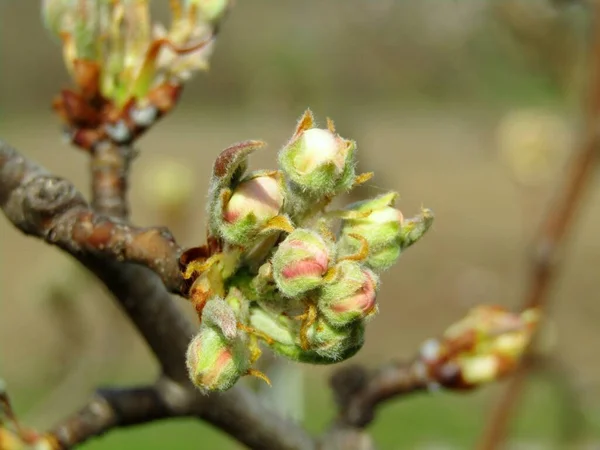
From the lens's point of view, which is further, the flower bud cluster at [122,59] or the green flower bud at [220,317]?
the flower bud cluster at [122,59]

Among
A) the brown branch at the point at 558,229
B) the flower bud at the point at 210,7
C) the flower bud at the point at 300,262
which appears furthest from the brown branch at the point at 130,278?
the brown branch at the point at 558,229

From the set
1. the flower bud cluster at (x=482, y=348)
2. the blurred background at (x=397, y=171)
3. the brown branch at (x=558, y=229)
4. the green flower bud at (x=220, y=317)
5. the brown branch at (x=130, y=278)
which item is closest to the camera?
the green flower bud at (x=220, y=317)

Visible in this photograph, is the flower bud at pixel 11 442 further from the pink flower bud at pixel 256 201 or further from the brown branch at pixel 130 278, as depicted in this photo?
the pink flower bud at pixel 256 201

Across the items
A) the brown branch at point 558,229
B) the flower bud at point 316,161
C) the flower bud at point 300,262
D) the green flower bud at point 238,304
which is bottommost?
the brown branch at point 558,229

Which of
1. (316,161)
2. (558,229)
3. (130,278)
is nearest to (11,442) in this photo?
(130,278)

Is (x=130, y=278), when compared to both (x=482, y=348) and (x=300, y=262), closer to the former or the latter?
(x=300, y=262)

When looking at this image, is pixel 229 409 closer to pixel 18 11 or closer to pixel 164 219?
pixel 164 219

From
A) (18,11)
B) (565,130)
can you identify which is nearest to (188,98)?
(18,11)
